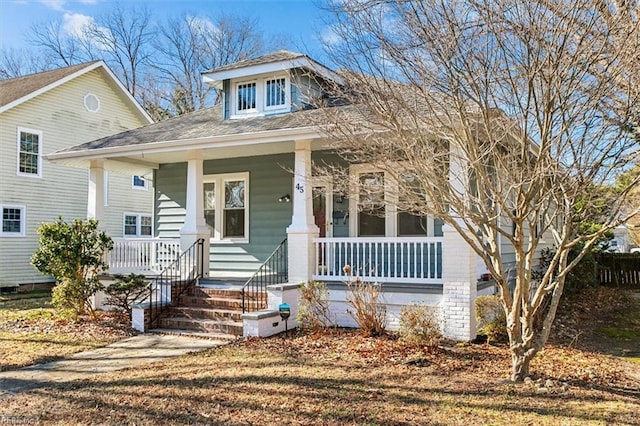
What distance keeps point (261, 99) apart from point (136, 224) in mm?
11159

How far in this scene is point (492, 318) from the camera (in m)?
8.05

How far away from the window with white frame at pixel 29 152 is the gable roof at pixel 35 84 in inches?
Answer: 38.6

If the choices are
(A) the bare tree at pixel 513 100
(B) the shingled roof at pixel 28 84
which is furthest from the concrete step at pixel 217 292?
(B) the shingled roof at pixel 28 84

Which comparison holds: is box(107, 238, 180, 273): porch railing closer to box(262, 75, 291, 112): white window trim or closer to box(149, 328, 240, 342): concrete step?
box(149, 328, 240, 342): concrete step

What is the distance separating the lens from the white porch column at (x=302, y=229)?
9477mm

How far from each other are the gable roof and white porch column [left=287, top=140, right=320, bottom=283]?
12130 millimetres

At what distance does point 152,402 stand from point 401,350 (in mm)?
3528

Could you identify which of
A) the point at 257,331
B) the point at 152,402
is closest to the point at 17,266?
the point at 257,331

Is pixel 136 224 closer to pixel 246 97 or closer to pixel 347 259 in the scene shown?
pixel 246 97

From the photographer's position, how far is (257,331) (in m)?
8.20

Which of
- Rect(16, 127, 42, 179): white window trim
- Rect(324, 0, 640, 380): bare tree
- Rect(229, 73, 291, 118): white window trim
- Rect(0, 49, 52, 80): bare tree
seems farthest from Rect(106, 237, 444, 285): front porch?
Rect(0, 49, 52, 80): bare tree

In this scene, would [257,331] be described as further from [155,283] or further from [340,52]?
[340,52]

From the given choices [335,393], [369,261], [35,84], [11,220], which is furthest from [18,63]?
[335,393]

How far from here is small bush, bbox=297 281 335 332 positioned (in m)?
8.65
